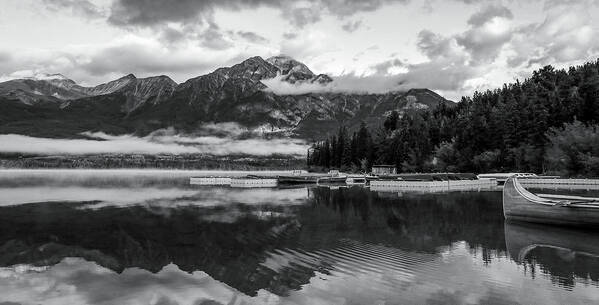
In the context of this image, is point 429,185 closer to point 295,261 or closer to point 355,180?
point 355,180

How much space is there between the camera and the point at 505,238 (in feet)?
105

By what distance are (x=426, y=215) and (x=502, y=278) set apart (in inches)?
1046

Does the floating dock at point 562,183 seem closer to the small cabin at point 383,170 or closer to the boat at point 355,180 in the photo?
the boat at point 355,180

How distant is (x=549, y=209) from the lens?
1433 inches

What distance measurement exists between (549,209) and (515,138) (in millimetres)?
97978

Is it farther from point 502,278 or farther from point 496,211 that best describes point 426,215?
point 502,278

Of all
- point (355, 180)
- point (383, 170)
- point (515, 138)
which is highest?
point (515, 138)

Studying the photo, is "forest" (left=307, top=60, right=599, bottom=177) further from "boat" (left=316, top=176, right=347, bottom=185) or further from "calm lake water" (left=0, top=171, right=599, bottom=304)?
"calm lake water" (left=0, top=171, right=599, bottom=304)

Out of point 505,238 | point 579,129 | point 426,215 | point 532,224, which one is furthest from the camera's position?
point 579,129

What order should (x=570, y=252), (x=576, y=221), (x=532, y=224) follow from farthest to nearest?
(x=532, y=224) < (x=576, y=221) < (x=570, y=252)

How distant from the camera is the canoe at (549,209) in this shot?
33.8 metres

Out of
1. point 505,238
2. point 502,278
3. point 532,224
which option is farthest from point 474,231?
point 502,278

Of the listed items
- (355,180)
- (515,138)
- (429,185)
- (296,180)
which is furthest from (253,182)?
(515,138)

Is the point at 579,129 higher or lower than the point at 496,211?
higher
